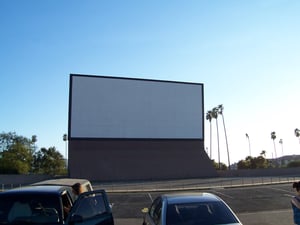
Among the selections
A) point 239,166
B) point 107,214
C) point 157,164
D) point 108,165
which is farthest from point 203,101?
point 107,214

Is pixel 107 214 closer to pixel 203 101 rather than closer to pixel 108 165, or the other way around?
pixel 108 165

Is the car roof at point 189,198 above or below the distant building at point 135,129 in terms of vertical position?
below

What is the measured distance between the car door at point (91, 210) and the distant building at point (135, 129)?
4527 cm

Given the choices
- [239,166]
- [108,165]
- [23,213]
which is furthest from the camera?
[239,166]

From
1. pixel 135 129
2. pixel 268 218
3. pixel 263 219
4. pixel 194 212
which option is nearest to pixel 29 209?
pixel 194 212

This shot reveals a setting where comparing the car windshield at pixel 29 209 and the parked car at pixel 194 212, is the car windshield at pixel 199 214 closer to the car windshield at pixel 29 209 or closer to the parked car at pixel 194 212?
the parked car at pixel 194 212

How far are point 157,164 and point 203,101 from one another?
1265 centimetres

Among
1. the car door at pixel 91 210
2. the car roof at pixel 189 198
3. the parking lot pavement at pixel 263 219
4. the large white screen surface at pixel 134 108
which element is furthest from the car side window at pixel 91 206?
the large white screen surface at pixel 134 108

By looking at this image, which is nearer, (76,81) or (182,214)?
(182,214)

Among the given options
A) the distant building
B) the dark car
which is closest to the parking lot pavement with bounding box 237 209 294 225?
the dark car

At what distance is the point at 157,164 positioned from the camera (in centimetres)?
5534

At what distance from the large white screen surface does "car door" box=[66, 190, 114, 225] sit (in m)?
46.9

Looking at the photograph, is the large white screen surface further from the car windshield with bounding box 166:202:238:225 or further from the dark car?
the car windshield with bounding box 166:202:238:225

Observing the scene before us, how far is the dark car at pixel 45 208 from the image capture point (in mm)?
5609
